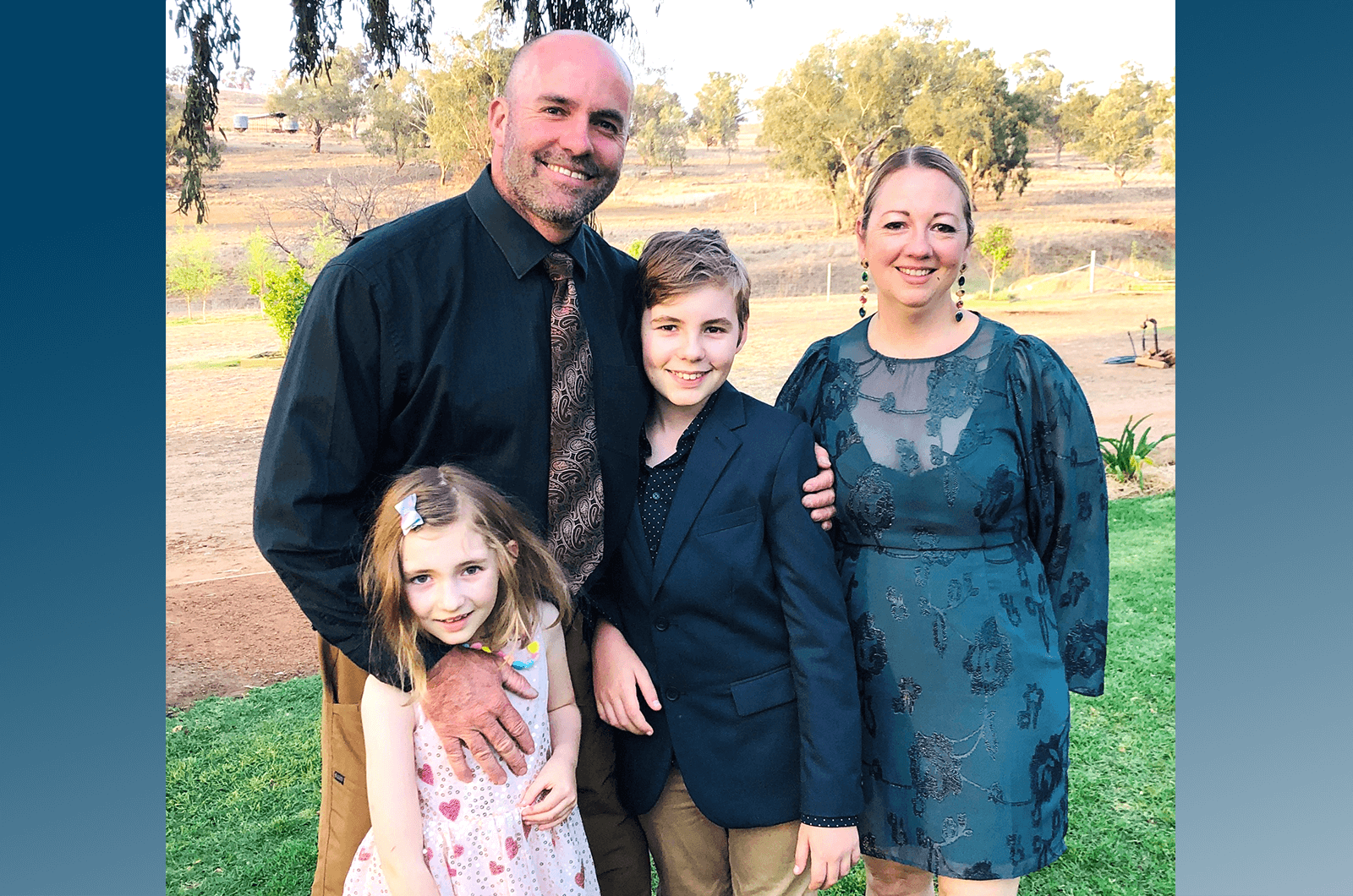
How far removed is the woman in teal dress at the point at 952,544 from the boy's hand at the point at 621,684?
18.3 inches

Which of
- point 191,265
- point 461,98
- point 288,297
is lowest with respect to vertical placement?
point 288,297

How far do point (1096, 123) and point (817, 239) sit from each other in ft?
23.2

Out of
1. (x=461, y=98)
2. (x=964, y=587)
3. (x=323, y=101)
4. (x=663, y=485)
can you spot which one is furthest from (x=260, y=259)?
(x=964, y=587)

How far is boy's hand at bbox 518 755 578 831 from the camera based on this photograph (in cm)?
210

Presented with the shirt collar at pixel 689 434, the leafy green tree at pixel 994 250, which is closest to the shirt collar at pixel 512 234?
the shirt collar at pixel 689 434

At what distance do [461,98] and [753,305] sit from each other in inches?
249

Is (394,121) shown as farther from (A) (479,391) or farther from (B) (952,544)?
(B) (952,544)

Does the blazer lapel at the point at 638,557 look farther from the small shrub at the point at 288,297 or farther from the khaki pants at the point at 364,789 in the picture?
the small shrub at the point at 288,297

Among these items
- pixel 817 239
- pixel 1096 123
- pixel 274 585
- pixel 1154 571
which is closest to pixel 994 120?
pixel 1096 123

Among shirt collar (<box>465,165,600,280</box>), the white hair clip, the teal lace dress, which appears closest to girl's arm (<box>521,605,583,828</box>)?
the white hair clip

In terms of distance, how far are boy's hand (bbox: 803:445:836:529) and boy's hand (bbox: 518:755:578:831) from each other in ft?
2.41

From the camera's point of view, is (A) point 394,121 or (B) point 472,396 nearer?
(B) point 472,396

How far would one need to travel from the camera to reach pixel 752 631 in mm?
2109

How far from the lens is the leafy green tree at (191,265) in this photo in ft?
56.0
